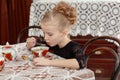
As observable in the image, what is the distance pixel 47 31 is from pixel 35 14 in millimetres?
1613

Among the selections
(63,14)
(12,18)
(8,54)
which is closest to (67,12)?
(63,14)

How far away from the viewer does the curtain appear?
3353 millimetres

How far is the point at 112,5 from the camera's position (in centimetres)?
290

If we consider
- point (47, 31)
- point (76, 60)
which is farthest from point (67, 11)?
point (76, 60)

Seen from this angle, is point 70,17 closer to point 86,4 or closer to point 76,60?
point 76,60

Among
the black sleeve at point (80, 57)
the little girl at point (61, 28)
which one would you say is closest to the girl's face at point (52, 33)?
the little girl at point (61, 28)

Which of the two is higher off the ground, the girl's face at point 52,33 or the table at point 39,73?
the girl's face at point 52,33

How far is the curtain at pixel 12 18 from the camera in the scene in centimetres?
335

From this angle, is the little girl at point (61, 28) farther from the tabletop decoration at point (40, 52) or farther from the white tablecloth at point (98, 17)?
the white tablecloth at point (98, 17)

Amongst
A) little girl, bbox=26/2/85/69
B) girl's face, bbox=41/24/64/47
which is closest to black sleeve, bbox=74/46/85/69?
little girl, bbox=26/2/85/69

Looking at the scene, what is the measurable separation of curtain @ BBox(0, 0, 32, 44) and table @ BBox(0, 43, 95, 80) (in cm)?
200

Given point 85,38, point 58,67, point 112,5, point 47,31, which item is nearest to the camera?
point 58,67

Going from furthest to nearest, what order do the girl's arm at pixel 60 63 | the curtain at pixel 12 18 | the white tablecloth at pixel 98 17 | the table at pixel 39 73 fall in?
the curtain at pixel 12 18, the white tablecloth at pixel 98 17, the girl's arm at pixel 60 63, the table at pixel 39 73

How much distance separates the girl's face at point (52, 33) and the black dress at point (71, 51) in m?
0.07
